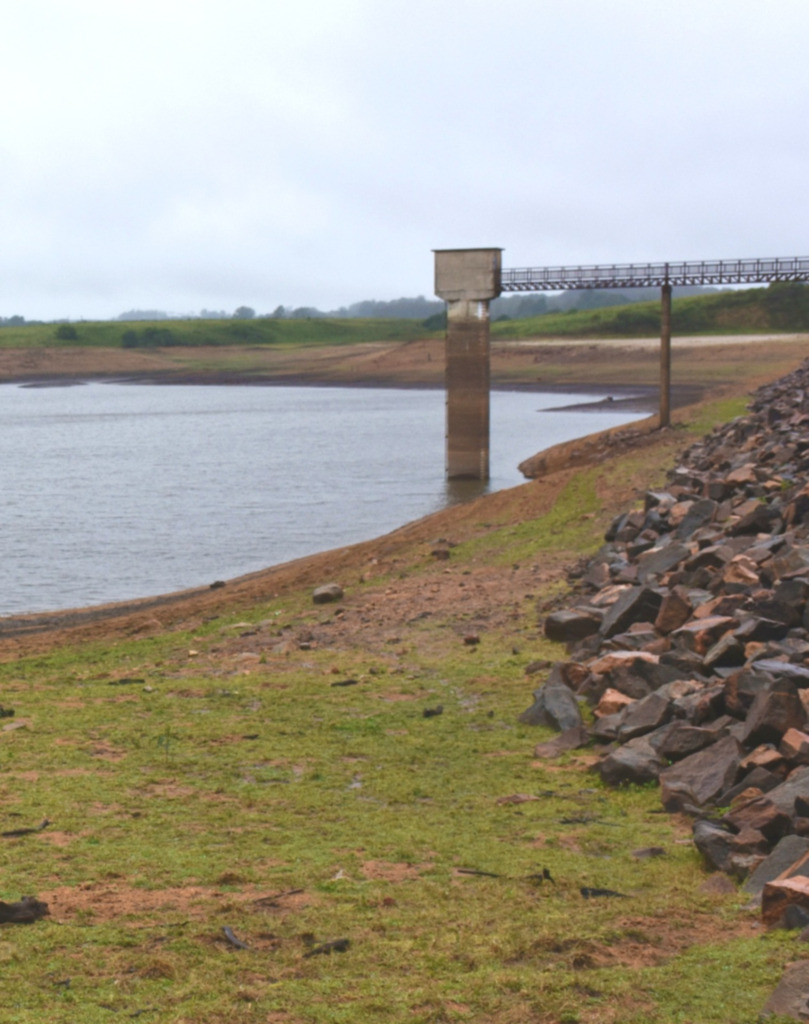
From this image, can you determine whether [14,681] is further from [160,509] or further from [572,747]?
[160,509]

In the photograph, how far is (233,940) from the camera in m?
6.69

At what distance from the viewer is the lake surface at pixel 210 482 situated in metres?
29.0

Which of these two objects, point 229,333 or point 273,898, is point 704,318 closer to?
point 229,333

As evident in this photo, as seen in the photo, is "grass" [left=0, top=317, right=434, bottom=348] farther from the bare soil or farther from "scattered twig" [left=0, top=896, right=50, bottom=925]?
"scattered twig" [left=0, top=896, right=50, bottom=925]

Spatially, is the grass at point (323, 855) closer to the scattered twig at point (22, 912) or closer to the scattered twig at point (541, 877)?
the scattered twig at point (541, 877)

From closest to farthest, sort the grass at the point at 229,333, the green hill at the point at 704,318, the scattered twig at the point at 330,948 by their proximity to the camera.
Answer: the scattered twig at the point at 330,948 → the green hill at the point at 704,318 → the grass at the point at 229,333

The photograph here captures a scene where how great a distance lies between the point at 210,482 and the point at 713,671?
36541 millimetres

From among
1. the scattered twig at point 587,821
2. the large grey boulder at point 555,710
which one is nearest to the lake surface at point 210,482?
the large grey boulder at point 555,710

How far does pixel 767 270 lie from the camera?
149 ft

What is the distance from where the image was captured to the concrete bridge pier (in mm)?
44438

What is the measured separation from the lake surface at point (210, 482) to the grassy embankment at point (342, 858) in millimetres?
12044

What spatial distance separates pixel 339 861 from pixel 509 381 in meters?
89.9

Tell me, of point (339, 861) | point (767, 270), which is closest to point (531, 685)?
point (339, 861)

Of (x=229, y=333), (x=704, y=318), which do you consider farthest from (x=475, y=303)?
(x=229, y=333)
